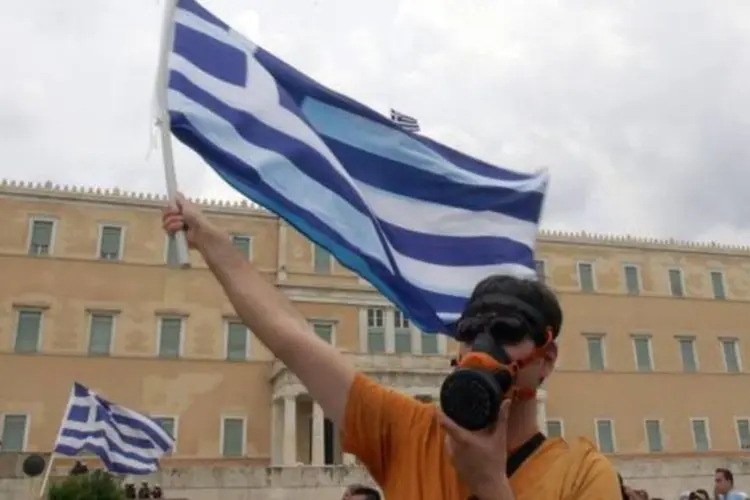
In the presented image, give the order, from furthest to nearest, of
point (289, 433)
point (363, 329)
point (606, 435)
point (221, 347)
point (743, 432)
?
point (743, 432)
point (606, 435)
point (363, 329)
point (221, 347)
point (289, 433)

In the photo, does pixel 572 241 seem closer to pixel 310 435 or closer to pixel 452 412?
pixel 310 435

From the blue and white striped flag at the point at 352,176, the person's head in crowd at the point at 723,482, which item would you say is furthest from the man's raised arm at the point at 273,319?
the person's head in crowd at the point at 723,482

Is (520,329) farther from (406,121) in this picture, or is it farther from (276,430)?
(276,430)

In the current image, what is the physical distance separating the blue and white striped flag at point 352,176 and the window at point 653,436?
29093mm

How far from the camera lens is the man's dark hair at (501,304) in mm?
1548

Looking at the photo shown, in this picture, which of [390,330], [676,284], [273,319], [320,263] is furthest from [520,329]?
[676,284]

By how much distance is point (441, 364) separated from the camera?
26.2 m

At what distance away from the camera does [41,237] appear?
2616 centimetres

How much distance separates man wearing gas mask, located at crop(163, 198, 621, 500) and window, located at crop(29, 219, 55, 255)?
26.4 m

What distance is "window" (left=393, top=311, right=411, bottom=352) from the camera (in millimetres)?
28139

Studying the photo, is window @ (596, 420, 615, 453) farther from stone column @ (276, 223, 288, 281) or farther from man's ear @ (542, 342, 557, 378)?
man's ear @ (542, 342, 557, 378)

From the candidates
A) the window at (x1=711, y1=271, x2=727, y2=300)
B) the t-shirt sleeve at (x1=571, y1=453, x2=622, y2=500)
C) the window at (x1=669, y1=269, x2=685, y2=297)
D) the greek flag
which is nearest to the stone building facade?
the window at (x1=669, y1=269, x2=685, y2=297)

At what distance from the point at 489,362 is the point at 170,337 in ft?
87.0

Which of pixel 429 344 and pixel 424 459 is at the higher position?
pixel 429 344
